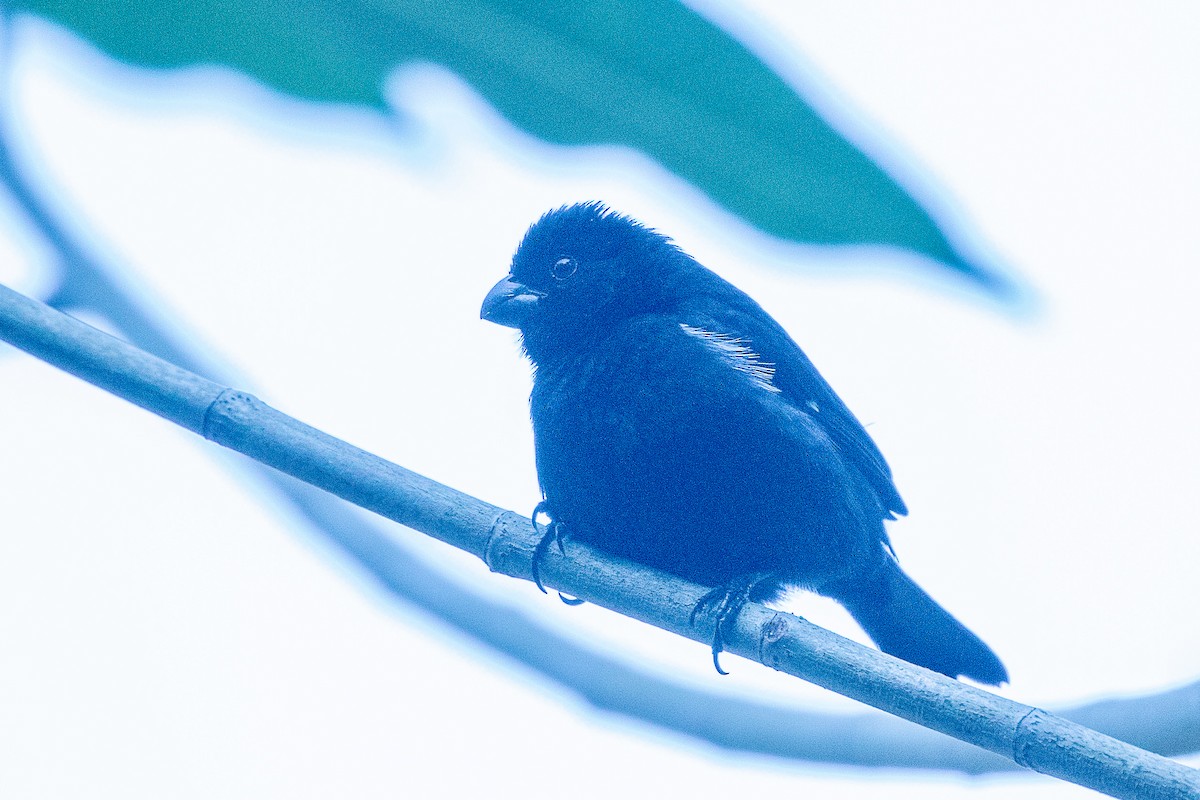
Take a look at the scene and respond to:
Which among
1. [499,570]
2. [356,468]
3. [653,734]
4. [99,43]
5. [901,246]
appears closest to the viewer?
[901,246]

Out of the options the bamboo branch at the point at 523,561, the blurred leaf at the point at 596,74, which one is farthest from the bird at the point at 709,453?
the blurred leaf at the point at 596,74

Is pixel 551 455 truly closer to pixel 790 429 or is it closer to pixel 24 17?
pixel 790 429

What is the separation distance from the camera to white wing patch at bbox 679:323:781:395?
3.40m

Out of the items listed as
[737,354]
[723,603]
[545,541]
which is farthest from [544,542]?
[737,354]

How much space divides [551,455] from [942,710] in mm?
1656

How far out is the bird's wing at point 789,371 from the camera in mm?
3584

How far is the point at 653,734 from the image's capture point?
124 inches

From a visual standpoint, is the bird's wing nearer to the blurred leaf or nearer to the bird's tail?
the bird's tail

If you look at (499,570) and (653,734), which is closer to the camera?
(499,570)

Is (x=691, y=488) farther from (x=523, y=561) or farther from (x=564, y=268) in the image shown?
(x=564, y=268)

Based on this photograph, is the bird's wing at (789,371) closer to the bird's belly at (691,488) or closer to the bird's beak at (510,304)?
the bird's belly at (691,488)

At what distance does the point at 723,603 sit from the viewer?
2.81 metres

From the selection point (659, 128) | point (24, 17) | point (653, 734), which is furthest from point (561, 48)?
point (653, 734)

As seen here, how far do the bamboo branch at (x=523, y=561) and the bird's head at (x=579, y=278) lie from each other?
3.99 feet
